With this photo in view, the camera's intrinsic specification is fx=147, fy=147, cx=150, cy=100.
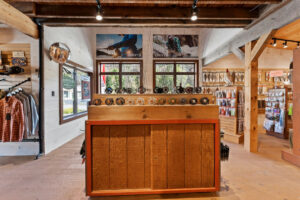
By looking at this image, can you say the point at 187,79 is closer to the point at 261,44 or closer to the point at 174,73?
the point at 174,73

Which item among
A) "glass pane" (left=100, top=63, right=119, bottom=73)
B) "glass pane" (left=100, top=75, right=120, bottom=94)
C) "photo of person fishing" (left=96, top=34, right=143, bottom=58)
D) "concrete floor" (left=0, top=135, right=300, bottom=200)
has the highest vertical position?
"photo of person fishing" (left=96, top=34, right=143, bottom=58)

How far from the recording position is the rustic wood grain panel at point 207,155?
1913 mm

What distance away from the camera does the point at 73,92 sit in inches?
209

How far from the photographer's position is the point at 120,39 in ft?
22.9

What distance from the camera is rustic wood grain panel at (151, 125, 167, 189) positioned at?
189 centimetres

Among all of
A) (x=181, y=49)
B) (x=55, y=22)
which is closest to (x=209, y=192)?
(x=55, y=22)

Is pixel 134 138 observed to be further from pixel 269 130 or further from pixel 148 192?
pixel 269 130

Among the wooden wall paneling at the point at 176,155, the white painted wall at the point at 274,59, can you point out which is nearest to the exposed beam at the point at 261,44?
the wooden wall paneling at the point at 176,155

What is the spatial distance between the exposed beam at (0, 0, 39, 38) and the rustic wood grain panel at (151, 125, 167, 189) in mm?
3195

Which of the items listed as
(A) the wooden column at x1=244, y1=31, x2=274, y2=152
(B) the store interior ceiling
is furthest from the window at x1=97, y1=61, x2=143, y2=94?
(A) the wooden column at x1=244, y1=31, x2=274, y2=152

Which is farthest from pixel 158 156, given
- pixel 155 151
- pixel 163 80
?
pixel 163 80

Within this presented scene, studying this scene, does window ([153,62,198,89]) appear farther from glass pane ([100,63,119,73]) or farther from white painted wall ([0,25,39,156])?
white painted wall ([0,25,39,156])

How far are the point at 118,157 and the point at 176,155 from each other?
76cm

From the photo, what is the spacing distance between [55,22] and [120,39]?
3839mm
